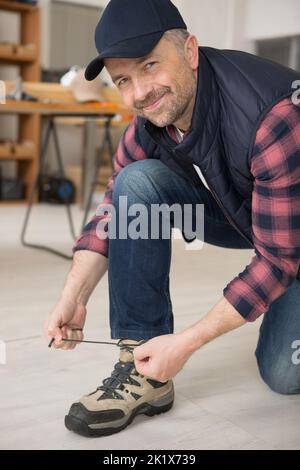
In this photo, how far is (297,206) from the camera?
0.95 m

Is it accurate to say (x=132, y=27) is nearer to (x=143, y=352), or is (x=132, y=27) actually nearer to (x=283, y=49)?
(x=143, y=352)

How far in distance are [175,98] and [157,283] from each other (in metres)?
0.38

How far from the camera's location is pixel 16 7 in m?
4.95

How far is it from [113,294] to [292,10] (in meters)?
4.95

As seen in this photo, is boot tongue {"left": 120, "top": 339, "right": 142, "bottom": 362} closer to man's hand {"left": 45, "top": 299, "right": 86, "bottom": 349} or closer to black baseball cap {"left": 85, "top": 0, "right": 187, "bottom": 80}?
man's hand {"left": 45, "top": 299, "right": 86, "bottom": 349}

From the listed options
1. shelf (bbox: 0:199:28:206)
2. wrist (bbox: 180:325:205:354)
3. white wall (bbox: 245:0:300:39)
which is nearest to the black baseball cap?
wrist (bbox: 180:325:205:354)

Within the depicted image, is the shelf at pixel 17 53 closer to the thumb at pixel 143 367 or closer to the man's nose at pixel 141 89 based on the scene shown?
the man's nose at pixel 141 89

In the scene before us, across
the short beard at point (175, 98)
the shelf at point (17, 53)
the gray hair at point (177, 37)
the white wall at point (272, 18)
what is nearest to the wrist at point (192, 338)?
the short beard at point (175, 98)

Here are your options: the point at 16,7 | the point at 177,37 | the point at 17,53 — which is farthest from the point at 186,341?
the point at 16,7

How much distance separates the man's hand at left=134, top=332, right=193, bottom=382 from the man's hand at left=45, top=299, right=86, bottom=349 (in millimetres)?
191

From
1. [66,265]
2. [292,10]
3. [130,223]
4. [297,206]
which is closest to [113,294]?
[130,223]

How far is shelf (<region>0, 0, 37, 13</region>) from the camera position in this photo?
4.84m

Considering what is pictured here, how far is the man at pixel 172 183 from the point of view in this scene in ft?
3.11

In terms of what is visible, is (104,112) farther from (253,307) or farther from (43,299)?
(253,307)
